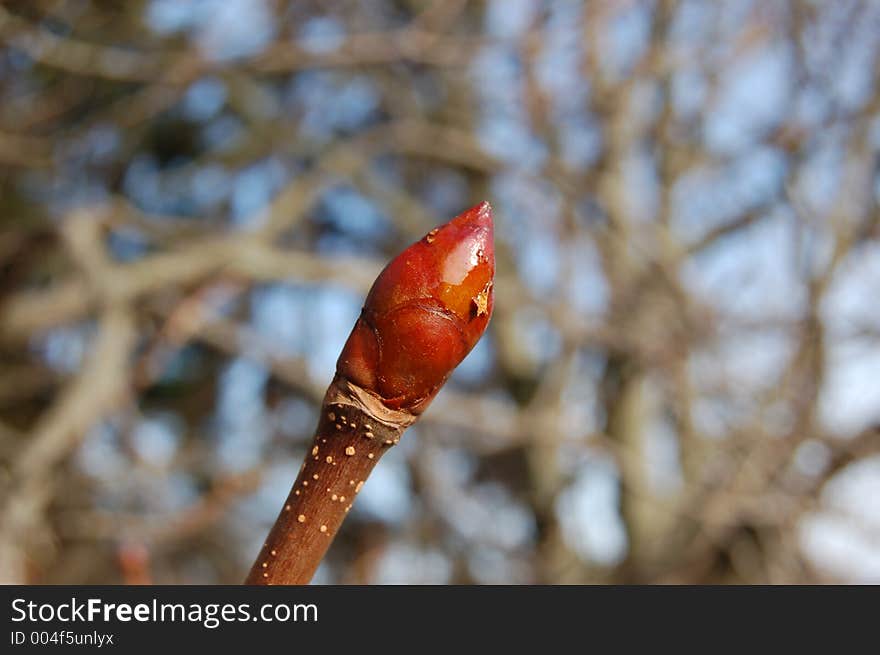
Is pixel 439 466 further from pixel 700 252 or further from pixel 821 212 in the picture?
pixel 821 212

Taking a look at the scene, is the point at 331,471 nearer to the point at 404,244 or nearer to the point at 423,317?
the point at 423,317

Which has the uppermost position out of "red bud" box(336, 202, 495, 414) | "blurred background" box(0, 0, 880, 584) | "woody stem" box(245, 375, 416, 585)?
"blurred background" box(0, 0, 880, 584)

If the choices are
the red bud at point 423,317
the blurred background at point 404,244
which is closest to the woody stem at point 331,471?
the red bud at point 423,317

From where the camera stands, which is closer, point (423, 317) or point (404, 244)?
point (423, 317)

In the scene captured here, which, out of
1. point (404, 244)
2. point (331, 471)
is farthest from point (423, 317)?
point (404, 244)

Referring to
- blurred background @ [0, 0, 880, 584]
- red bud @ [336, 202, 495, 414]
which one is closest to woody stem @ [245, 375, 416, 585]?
red bud @ [336, 202, 495, 414]

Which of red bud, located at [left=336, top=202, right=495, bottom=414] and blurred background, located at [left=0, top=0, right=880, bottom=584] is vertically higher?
blurred background, located at [left=0, top=0, right=880, bottom=584]

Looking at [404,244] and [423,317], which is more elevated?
[404,244]

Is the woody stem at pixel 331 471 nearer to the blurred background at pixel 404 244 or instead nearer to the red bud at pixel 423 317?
the red bud at pixel 423 317

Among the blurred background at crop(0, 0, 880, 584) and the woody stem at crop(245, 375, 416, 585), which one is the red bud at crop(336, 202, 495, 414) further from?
the blurred background at crop(0, 0, 880, 584)
